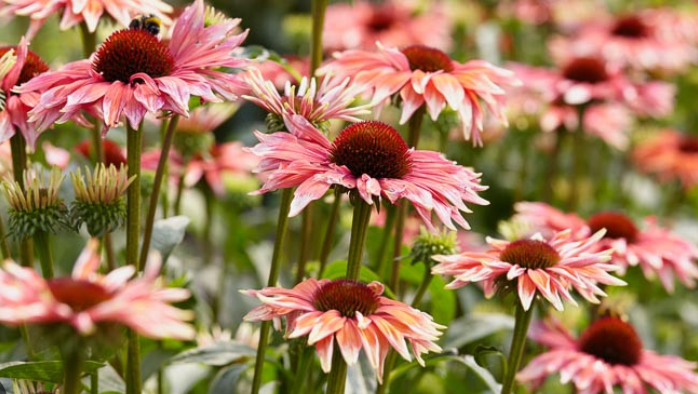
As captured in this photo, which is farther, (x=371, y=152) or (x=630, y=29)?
(x=630, y=29)

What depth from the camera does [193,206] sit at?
175 cm

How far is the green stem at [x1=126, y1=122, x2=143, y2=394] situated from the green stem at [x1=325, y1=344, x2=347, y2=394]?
20 cm

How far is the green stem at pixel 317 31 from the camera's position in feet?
3.57

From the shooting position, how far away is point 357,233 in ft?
2.67

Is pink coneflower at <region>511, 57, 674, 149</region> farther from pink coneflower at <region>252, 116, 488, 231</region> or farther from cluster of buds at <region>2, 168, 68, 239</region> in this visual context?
cluster of buds at <region>2, 168, 68, 239</region>

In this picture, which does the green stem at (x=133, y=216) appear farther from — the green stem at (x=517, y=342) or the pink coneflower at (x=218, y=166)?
the pink coneflower at (x=218, y=166)

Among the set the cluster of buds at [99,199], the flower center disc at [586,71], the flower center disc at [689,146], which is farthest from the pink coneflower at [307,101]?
the flower center disc at [689,146]

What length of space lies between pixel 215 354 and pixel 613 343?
455 mm

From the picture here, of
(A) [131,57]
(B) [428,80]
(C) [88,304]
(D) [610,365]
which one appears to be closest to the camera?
(C) [88,304]

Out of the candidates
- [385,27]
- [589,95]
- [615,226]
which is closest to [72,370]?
[615,226]

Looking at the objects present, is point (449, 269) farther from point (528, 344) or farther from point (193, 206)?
point (193, 206)

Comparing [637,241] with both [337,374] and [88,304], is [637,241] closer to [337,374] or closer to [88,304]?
[337,374]

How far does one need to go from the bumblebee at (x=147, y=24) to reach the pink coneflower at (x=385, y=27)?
0.94 m

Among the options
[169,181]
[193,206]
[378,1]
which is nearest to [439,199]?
[169,181]
